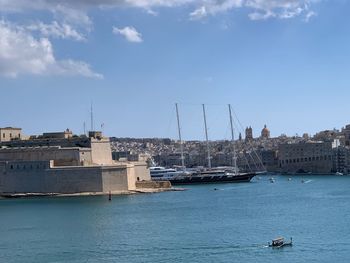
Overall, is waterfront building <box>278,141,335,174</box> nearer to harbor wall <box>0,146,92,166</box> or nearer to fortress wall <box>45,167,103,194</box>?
harbor wall <box>0,146,92,166</box>

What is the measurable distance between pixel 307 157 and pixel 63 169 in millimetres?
58998

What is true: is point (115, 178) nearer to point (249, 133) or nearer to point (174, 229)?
point (174, 229)

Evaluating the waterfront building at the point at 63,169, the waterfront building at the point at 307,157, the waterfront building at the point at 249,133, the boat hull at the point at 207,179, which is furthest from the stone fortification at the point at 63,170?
the waterfront building at the point at 249,133

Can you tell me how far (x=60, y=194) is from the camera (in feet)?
152

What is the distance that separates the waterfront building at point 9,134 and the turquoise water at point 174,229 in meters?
14.2

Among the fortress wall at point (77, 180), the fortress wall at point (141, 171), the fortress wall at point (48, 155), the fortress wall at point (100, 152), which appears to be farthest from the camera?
the fortress wall at point (141, 171)

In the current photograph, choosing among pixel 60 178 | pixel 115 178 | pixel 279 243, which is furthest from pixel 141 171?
pixel 279 243

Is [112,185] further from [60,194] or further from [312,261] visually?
[312,261]

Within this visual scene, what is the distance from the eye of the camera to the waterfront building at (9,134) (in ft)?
182

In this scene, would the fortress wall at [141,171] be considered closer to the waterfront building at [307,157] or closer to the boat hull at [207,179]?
the boat hull at [207,179]

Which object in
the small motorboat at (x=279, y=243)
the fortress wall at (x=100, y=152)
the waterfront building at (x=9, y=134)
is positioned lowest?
the small motorboat at (x=279, y=243)

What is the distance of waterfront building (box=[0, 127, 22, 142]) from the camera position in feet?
182

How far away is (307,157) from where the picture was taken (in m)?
100

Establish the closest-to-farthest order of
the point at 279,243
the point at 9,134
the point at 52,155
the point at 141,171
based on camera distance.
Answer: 1. the point at 279,243
2. the point at 52,155
3. the point at 9,134
4. the point at 141,171
